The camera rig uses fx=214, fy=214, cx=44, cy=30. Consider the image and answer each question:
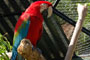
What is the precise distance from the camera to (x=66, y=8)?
176 cm

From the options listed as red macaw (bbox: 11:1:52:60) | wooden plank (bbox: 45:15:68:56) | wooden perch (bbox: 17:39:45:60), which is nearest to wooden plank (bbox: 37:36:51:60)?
wooden plank (bbox: 45:15:68:56)

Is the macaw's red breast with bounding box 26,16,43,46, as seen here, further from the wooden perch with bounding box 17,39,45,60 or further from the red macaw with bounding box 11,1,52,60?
the wooden perch with bounding box 17,39,45,60

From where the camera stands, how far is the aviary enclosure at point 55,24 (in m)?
1.75

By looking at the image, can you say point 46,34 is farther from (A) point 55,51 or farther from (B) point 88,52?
(B) point 88,52

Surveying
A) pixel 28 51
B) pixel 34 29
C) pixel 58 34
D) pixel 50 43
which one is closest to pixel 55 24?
pixel 58 34

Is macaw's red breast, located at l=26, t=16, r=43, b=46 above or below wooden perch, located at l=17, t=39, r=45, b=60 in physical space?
below

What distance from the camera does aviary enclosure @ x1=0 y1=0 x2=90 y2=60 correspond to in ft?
5.73

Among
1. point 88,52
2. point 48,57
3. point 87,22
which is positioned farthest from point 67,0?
point 48,57

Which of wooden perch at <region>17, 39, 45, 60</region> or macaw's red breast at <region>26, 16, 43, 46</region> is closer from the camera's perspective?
wooden perch at <region>17, 39, 45, 60</region>

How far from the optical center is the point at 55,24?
1.89m

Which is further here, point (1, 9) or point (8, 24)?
point (8, 24)

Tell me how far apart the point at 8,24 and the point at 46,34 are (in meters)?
0.36

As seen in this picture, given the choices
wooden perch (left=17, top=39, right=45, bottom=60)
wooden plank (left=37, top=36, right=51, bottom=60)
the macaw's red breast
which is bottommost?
wooden plank (left=37, top=36, right=51, bottom=60)

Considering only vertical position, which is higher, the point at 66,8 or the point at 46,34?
the point at 66,8
